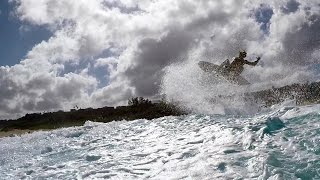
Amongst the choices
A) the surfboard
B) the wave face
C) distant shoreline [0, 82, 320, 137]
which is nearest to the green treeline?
distant shoreline [0, 82, 320, 137]

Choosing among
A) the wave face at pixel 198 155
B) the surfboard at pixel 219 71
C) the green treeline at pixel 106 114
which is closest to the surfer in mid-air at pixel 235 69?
the surfboard at pixel 219 71

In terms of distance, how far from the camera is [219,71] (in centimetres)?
3000

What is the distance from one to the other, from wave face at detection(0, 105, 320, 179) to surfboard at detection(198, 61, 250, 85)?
1612 cm

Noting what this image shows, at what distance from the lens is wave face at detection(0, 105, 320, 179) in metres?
7.27

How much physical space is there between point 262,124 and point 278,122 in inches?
16.9

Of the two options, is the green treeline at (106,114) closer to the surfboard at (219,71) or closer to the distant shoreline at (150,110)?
the distant shoreline at (150,110)

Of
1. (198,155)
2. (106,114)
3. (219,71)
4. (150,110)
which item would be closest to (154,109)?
(150,110)

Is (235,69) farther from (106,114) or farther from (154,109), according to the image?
(106,114)

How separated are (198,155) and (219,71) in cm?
2143

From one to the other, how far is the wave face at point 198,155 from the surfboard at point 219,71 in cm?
1612

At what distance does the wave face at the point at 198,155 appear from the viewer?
7270mm

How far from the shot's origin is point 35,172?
10891mm

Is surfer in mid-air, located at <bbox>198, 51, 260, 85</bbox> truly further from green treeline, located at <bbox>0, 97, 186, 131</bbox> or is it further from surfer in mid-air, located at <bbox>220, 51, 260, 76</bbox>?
green treeline, located at <bbox>0, 97, 186, 131</bbox>

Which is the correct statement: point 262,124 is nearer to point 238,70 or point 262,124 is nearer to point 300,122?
point 300,122
